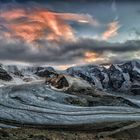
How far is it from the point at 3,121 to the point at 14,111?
674 inches

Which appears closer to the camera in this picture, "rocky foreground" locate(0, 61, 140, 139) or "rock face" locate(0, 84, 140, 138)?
"rocky foreground" locate(0, 61, 140, 139)

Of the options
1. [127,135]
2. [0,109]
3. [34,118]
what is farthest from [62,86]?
[127,135]

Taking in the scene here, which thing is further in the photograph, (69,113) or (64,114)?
(69,113)

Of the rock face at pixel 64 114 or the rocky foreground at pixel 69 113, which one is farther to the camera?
the rock face at pixel 64 114

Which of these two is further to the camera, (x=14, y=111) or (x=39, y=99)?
(x=39, y=99)

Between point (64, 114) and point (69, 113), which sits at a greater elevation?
point (69, 113)

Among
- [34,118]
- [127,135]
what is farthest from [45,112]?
[127,135]

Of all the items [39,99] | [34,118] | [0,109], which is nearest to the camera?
[34,118]

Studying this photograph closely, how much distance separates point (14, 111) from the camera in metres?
101

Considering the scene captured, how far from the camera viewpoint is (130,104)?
147500mm

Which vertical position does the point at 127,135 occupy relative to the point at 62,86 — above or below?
below

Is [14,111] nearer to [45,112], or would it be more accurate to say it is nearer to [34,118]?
[45,112]

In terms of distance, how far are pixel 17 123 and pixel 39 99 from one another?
5569cm

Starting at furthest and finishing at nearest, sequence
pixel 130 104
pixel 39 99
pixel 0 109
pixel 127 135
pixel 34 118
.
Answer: pixel 130 104 < pixel 39 99 < pixel 0 109 < pixel 34 118 < pixel 127 135
